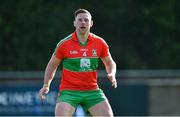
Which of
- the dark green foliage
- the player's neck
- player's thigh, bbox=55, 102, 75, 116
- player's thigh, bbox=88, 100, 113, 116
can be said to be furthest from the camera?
the dark green foliage

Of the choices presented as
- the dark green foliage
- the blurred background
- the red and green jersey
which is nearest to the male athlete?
the red and green jersey

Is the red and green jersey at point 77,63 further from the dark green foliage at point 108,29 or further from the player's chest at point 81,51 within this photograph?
the dark green foliage at point 108,29

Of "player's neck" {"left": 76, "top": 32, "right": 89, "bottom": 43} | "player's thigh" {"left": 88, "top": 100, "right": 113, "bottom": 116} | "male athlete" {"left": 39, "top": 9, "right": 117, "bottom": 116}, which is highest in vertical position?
"player's neck" {"left": 76, "top": 32, "right": 89, "bottom": 43}

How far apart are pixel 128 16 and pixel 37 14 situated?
3.69 m

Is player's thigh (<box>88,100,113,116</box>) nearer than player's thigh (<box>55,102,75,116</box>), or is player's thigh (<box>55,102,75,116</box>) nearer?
player's thigh (<box>55,102,75,116</box>)

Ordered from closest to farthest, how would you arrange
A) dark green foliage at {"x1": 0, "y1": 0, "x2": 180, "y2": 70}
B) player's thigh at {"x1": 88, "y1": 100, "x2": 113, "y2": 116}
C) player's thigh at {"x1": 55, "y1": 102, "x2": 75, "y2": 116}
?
player's thigh at {"x1": 55, "y1": 102, "x2": 75, "y2": 116} < player's thigh at {"x1": 88, "y1": 100, "x2": 113, "y2": 116} < dark green foliage at {"x1": 0, "y1": 0, "x2": 180, "y2": 70}

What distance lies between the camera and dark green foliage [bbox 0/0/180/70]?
92.7 feet

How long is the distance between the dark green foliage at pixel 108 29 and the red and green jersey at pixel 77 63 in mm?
18057

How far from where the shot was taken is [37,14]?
29.0 metres

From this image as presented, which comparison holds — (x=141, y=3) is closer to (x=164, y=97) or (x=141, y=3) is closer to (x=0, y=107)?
(x=164, y=97)

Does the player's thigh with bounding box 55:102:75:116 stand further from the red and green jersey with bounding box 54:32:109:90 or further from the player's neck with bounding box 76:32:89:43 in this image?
the player's neck with bounding box 76:32:89:43

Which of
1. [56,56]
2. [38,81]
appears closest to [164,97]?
[38,81]

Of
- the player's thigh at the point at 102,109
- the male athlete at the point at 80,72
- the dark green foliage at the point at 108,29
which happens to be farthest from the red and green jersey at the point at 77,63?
the dark green foliage at the point at 108,29

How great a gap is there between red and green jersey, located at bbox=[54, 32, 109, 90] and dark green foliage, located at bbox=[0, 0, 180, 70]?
711 inches
